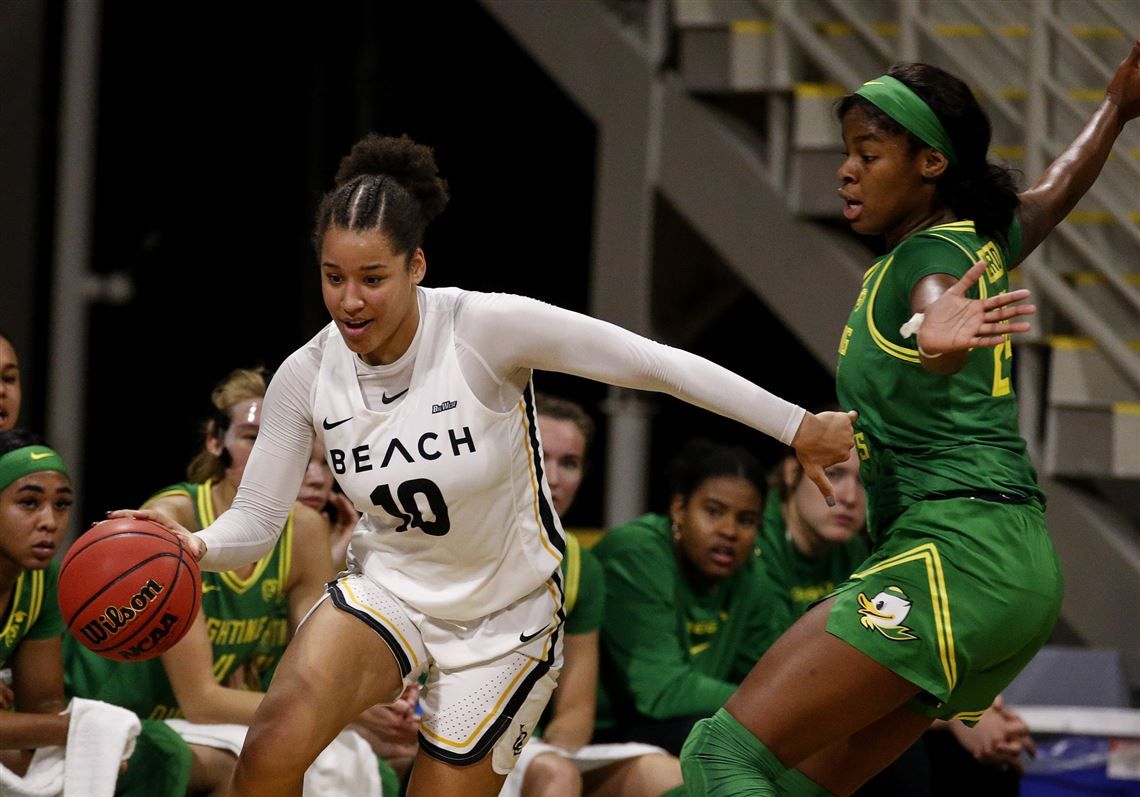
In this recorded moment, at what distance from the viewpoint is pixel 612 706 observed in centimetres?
436

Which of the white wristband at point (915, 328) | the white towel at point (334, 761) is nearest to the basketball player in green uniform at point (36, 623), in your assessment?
the white towel at point (334, 761)

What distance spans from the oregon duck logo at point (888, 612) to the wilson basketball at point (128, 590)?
125cm

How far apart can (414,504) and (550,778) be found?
1175mm

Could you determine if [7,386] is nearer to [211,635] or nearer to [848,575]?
[211,635]

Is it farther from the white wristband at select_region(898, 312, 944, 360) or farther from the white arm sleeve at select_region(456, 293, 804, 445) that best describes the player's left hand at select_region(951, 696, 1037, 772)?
the white wristband at select_region(898, 312, 944, 360)

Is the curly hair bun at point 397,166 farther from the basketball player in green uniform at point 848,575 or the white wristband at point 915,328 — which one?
the basketball player in green uniform at point 848,575

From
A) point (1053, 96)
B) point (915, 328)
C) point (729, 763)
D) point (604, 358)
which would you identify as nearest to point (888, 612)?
point (729, 763)

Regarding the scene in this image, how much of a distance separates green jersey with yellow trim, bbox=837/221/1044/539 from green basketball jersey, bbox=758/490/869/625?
1.65 meters

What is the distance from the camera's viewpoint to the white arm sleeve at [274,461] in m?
3.04

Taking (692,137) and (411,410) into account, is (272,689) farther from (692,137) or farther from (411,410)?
(692,137)

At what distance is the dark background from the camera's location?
834 centimetres

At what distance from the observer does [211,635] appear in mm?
3873

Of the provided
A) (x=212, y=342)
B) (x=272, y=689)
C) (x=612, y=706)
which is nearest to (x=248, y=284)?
(x=212, y=342)

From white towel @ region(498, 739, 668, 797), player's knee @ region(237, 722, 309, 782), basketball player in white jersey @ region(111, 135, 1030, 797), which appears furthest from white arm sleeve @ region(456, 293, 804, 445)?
white towel @ region(498, 739, 668, 797)
